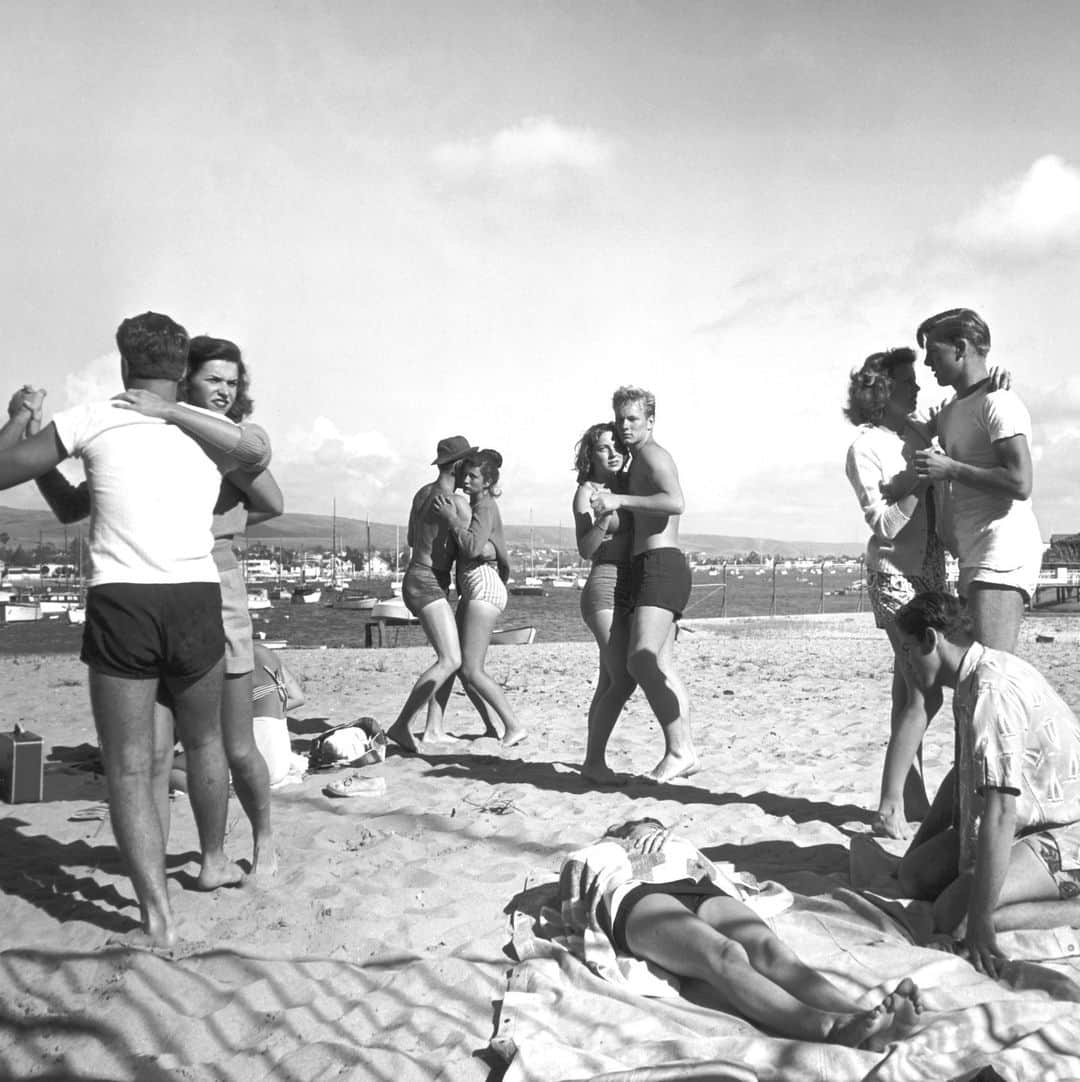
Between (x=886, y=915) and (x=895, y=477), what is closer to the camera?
(x=886, y=915)

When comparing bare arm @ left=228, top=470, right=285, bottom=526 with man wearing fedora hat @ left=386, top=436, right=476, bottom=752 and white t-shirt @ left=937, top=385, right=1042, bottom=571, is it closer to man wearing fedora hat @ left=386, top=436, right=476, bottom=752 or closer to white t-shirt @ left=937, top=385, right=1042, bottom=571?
man wearing fedora hat @ left=386, top=436, right=476, bottom=752

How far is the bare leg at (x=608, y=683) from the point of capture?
5652 mm

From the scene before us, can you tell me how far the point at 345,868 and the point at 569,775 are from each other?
2.03m

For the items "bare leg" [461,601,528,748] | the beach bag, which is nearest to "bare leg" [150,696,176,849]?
the beach bag

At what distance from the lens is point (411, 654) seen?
15.5 m

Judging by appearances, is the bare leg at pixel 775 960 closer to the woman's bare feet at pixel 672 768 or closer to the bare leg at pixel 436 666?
the woman's bare feet at pixel 672 768

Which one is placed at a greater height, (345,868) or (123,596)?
(123,596)

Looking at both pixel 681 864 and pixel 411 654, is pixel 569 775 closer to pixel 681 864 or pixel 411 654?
pixel 681 864

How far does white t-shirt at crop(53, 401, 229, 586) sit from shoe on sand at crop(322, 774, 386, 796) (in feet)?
7.67

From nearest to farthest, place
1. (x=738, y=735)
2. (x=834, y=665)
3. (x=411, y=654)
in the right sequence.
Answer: (x=738, y=735) → (x=834, y=665) → (x=411, y=654)

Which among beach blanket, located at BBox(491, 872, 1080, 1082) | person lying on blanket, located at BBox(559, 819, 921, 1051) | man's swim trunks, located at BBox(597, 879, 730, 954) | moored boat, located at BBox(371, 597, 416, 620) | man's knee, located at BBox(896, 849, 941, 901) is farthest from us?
moored boat, located at BBox(371, 597, 416, 620)

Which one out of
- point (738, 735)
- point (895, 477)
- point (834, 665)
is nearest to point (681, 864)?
point (895, 477)

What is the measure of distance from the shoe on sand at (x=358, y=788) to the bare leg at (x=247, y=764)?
4.01ft

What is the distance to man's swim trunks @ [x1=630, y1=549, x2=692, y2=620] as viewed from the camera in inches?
216
